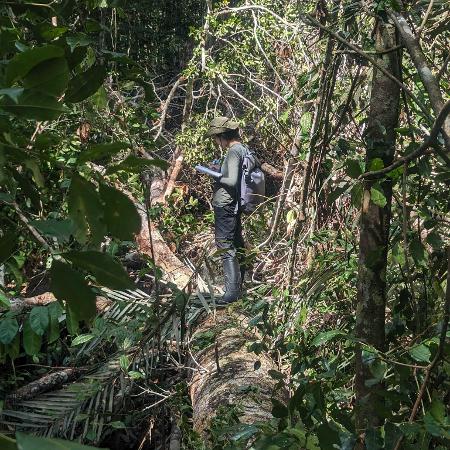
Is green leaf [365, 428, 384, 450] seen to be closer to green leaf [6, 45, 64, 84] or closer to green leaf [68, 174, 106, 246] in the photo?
green leaf [68, 174, 106, 246]

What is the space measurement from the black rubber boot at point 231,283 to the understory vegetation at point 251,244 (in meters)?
0.25

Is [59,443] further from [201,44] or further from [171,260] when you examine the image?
[201,44]

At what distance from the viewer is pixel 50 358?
534cm

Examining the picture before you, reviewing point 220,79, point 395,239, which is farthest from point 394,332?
point 220,79

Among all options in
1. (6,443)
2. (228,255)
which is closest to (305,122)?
(228,255)

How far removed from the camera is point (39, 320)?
2.12 meters

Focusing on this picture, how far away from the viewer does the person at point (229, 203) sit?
20.3 ft

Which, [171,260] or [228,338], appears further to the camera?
→ [171,260]

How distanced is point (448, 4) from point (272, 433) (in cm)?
161

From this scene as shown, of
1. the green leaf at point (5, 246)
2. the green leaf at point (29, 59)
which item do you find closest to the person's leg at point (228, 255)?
the green leaf at point (5, 246)

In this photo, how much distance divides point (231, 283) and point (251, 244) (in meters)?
0.73

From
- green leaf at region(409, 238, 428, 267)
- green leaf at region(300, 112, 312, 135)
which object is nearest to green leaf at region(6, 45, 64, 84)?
green leaf at region(409, 238, 428, 267)

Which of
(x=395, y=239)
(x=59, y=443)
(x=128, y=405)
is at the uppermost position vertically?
(x=59, y=443)

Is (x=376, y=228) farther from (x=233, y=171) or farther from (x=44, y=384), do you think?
(x=233, y=171)
